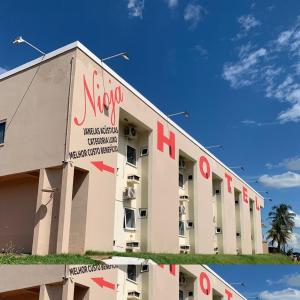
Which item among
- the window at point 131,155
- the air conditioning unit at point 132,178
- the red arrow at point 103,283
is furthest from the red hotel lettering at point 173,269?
the window at point 131,155

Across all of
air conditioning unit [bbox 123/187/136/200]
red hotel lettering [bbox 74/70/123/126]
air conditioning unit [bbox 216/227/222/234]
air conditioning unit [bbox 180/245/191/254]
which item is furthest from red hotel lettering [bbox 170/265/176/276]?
air conditioning unit [bbox 216/227/222/234]

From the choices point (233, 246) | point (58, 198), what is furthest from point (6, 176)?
point (233, 246)

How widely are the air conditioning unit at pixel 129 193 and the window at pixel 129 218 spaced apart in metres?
0.51

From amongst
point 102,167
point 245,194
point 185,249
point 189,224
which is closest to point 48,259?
point 102,167

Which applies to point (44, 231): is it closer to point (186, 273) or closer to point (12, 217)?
point (12, 217)

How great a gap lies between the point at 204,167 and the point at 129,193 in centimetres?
779

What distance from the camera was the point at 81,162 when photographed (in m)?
12.2

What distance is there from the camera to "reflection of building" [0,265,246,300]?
9906mm

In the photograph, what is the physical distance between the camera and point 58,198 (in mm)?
11930

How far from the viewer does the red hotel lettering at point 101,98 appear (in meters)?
12.9

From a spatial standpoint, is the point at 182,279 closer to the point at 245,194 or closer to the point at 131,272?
the point at 131,272

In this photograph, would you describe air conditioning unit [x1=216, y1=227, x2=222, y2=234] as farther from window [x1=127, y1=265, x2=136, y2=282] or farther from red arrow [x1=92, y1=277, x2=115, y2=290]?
red arrow [x1=92, y1=277, x2=115, y2=290]

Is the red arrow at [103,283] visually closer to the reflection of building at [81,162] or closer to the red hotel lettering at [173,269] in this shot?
the reflection of building at [81,162]

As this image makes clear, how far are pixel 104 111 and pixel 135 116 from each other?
2169 mm
